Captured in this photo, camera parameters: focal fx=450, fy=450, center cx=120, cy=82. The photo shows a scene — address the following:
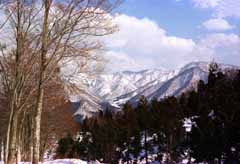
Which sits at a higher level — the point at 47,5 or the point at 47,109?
the point at 47,5

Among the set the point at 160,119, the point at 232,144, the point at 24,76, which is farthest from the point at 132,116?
the point at 24,76

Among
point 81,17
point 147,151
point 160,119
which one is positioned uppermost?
point 81,17

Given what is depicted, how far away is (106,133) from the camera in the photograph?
6588 centimetres

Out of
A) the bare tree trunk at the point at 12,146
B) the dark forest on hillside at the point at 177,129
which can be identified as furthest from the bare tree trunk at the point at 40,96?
the dark forest on hillside at the point at 177,129

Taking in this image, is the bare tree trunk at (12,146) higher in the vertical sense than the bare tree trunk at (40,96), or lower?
lower

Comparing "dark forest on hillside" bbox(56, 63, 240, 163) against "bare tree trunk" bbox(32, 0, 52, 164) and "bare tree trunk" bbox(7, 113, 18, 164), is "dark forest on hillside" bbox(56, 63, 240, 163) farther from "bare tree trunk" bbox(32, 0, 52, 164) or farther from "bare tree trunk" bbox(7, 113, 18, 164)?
"bare tree trunk" bbox(32, 0, 52, 164)

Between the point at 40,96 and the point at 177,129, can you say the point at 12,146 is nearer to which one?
the point at 40,96

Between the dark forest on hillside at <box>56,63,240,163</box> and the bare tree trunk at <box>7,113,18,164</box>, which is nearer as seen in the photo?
the bare tree trunk at <box>7,113,18,164</box>

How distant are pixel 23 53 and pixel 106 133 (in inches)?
1890

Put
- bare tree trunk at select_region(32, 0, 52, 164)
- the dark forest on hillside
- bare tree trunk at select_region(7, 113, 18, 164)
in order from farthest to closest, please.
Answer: the dark forest on hillside, bare tree trunk at select_region(7, 113, 18, 164), bare tree trunk at select_region(32, 0, 52, 164)

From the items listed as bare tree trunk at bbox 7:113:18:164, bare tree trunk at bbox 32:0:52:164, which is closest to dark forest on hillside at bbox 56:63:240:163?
bare tree trunk at bbox 7:113:18:164

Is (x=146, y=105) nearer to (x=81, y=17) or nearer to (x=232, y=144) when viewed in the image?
(x=232, y=144)

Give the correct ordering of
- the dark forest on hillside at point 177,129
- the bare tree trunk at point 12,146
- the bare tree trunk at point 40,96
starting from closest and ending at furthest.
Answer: the bare tree trunk at point 40,96 → the bare tree trunk at point 12,146 → the dark forest on hillside at point 177,129

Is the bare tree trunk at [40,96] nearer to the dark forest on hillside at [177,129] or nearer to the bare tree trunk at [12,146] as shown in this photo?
the bare tree trunk at [12,146]
